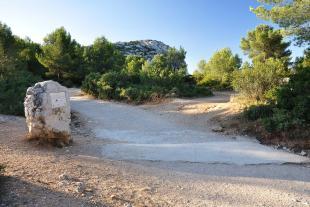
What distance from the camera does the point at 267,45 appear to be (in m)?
25.4

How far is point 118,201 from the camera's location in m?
3.96

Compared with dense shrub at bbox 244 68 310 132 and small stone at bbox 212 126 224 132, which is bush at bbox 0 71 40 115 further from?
dense shrub at bbox 244 68 310 132

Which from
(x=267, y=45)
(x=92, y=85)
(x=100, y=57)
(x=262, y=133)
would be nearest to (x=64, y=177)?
(x=262, y=133)

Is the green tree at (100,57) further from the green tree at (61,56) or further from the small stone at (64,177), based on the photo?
the small stone at (64,177)

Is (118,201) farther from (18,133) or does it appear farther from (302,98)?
(302,98)

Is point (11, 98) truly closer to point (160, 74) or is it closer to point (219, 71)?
point (160, 74)

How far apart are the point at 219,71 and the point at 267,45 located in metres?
4.17

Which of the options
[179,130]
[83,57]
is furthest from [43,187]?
[83,57]

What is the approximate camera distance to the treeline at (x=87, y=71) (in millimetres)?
15516

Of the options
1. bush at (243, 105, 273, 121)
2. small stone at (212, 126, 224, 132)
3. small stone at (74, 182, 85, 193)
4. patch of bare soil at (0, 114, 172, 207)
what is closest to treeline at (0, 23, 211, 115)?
patch of bare soil at (0, 114, 172, 207)

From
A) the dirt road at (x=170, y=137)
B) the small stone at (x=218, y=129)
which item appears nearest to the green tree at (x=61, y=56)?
the dirt road at (x=170, y=137)

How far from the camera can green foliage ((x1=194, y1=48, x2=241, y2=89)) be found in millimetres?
24516

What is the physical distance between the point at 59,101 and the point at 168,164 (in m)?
2.47

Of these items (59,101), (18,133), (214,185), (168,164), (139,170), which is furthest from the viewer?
(18,133)
